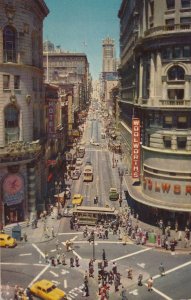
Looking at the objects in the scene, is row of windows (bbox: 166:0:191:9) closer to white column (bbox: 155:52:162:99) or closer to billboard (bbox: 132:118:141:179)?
white column (bbox: 155:52:162:99)

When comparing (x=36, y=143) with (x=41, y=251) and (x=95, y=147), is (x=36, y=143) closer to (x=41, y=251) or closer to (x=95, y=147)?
(x=41, y=251)

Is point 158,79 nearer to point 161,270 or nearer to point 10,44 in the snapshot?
point 10,44

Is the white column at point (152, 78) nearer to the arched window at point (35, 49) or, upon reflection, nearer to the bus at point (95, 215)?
the bus at point (95, 215)

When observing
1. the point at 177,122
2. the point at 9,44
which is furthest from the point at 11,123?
the point at 177,122

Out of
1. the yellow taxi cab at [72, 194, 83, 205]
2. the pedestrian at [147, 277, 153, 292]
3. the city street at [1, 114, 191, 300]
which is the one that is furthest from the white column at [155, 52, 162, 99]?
the pedestrian at [147, 277, 153, 292]

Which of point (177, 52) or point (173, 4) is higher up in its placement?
point (173, 4)

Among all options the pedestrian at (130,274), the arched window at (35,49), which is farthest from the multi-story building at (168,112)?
the arched window at (35,49)
